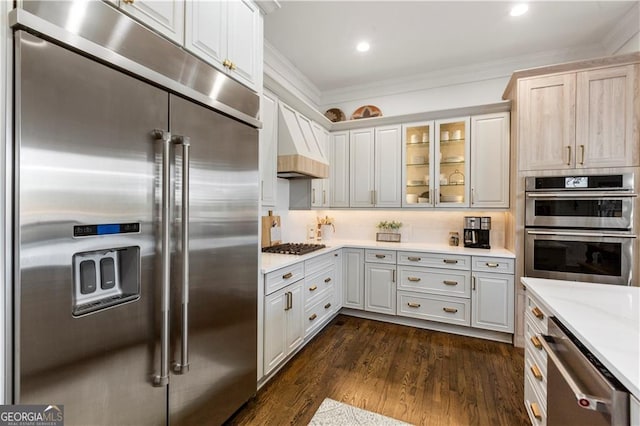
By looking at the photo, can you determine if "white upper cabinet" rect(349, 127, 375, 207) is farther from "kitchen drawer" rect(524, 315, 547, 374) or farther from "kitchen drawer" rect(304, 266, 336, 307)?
"kitchen drawer" rect(524, 315, 547, 374)

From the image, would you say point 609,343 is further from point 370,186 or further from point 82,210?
point 370,186

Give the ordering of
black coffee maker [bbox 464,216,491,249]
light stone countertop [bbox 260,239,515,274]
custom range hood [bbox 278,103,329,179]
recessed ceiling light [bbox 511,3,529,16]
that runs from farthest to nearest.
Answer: black coffee maker [bbox 464,216,491,249] < custom range hood [bbox 278,103,329,179] < recessed ceiling light [bbox 511,3,529,16] < light stone countertop [bbox 260,239,515,274]

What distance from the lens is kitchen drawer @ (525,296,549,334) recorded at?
4.78 feet

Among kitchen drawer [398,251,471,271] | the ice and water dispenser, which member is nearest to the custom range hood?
kitchen drawer [398,251,471,271]

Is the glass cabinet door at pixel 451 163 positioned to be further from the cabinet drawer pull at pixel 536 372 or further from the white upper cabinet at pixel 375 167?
the cabinet drawer pull at pixel 536 372

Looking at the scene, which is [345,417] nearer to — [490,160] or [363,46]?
[490,160]

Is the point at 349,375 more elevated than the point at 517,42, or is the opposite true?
the point at 517,42

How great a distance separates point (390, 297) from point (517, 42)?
123 inches

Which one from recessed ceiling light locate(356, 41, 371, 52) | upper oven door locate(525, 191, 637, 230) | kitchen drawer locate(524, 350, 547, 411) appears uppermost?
recessed ceiling light locate(356, 41, 371, 52)

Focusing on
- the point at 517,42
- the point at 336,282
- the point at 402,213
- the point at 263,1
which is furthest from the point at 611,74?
the point at 336,282

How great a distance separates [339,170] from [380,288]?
5.44 ft

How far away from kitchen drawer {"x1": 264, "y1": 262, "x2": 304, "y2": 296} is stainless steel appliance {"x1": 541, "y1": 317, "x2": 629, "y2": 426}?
1653 millimetres

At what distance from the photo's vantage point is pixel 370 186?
12.7 feet

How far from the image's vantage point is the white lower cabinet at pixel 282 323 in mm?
2205
